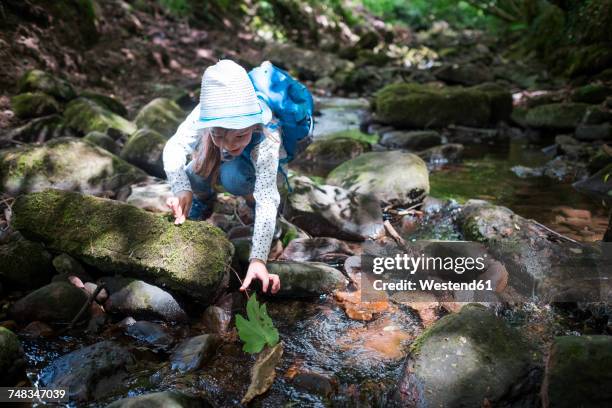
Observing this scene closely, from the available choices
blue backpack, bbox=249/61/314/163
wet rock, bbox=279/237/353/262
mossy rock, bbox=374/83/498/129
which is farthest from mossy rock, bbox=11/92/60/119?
mossy rock, bbox=374/83/498/129

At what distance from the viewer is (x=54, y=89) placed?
5977 mm

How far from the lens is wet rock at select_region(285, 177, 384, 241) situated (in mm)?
4082

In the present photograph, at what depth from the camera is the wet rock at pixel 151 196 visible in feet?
12.7

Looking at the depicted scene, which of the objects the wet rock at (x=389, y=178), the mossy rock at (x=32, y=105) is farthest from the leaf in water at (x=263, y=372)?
the mossy rock at (x=32, y=105)

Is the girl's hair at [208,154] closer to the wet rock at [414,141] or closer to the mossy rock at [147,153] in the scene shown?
the mossy rock at [147,153]

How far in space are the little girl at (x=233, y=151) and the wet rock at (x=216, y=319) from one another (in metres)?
0.30

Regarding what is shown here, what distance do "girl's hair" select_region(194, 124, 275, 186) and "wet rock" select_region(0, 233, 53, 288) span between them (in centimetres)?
100

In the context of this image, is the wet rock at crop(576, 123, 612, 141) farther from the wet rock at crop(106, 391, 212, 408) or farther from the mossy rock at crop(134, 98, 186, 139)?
the wet rock at crop(106, 391, 212, 408)

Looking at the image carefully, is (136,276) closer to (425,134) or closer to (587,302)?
(587,302)

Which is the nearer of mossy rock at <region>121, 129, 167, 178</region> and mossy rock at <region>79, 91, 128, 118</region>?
mossy rock at <region>121, 129, 167, 178</region>

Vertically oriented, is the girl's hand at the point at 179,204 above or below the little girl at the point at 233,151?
below

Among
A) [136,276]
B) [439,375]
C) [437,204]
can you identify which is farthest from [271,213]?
[437,204]

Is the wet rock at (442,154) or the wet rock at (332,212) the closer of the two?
the wet rock at (332,212)

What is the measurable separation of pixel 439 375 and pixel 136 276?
5.56 feet
